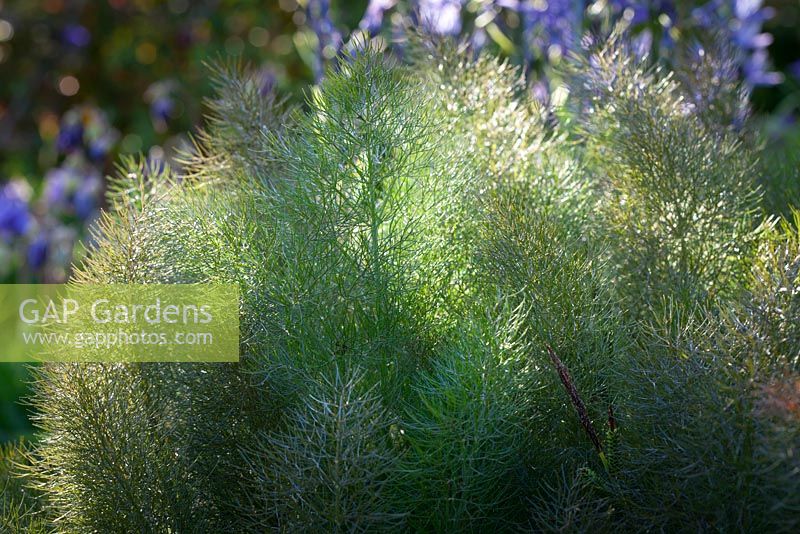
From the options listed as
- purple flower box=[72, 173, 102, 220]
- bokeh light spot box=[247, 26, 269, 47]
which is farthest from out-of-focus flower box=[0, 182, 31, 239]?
bokeh light spot box=[247, 26, 269, 47]

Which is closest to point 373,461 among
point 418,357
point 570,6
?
point 418,357

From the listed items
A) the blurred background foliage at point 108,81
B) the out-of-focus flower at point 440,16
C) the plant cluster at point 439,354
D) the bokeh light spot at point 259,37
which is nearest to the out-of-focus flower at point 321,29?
the out-of-focus flower at point 440,16

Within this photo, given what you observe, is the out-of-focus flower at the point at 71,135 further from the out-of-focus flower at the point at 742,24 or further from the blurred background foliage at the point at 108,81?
the out-of-focus flower at the point at 742,24

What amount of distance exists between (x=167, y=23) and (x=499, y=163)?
9.50 ft

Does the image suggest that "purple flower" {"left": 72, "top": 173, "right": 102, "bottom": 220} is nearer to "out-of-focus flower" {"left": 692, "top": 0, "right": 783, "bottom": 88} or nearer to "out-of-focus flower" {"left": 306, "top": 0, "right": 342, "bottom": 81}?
"out-of-focus flower" {"left": 306, "top": 0, "right": 342, "bottom": 81}

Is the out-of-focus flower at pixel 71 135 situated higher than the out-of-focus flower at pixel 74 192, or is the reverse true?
the out-of-focus flower at pixel 71 135

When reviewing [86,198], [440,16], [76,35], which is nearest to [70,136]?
[86,198]

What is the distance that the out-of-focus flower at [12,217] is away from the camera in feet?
8.21

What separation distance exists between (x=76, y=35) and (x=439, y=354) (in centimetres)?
315

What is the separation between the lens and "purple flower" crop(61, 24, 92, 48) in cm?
348
